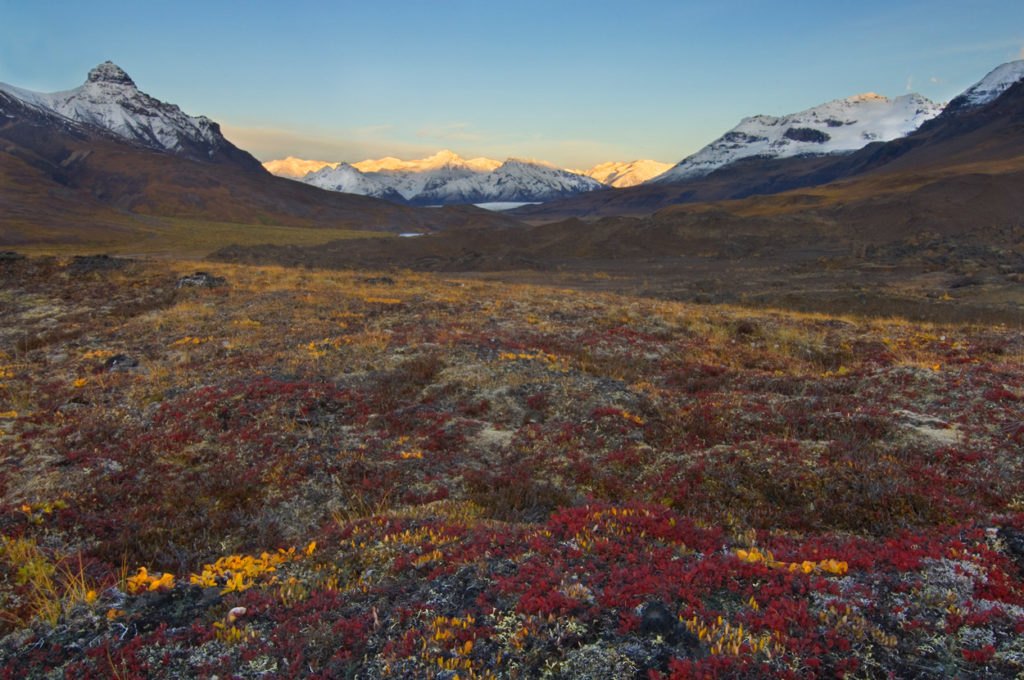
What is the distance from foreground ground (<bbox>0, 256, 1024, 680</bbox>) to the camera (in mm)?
4590

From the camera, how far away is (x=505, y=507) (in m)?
8.63

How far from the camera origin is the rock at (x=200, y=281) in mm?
29719

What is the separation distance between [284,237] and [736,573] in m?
150

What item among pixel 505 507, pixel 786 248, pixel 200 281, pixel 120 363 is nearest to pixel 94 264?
pixel 200 281

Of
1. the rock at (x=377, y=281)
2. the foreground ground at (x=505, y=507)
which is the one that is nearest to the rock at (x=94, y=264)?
the rock at (x=377, y=281)

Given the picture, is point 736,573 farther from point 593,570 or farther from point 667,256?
point 667,256

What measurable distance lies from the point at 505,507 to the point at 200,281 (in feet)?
94.6

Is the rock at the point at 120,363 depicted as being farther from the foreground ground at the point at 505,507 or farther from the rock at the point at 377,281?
the rock at the point at 377,281

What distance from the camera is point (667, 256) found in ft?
267

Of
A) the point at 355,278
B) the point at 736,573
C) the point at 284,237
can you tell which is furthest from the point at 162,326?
the point at 284,237

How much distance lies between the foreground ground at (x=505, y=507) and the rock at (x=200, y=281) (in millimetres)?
9817

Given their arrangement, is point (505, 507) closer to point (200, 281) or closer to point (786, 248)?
point (200, 281)

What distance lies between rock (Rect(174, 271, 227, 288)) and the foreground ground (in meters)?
9.82

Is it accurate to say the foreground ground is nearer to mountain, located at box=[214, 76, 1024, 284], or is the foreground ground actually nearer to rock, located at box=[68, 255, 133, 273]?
rock, located at box=[68, 255, 133, 273]
